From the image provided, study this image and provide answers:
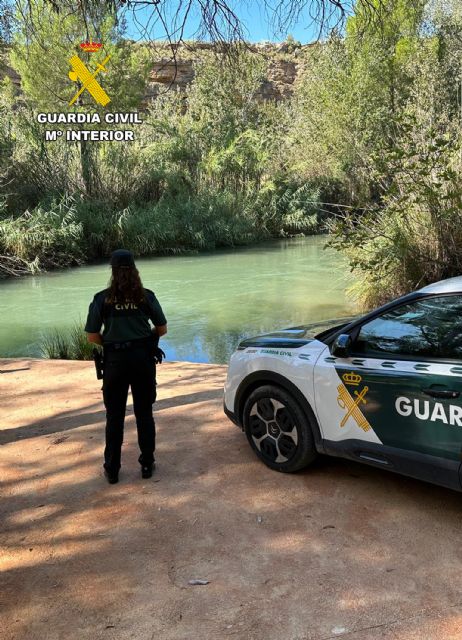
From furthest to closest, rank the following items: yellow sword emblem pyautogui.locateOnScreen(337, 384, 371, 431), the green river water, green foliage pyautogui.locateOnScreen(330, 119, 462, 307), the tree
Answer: the tree → the green river water → green foliage pyautogui.locateOnScreen(330, 119, 462, 307) → yellow sword emblem pyautogui.locateOnScreen(337, 384, 371, 431)

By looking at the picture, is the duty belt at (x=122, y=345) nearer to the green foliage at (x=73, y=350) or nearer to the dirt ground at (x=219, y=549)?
the dirt ground at (x=219, y=549)

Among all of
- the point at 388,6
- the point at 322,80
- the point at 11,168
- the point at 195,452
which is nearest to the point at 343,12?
the point at 388,6

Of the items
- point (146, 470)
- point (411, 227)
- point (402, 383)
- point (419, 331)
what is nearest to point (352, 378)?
point (402, 383)

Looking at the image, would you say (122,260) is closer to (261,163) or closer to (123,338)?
(123,338)

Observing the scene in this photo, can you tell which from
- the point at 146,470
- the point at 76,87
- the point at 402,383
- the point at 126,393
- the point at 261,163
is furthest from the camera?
the point at 76,87

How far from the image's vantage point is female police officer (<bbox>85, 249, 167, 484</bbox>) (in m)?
3.99

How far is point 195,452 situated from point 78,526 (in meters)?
1.35

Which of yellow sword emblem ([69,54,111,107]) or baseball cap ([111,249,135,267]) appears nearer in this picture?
baseball cap ([111,249,135,267])

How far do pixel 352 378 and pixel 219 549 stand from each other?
4.25ft

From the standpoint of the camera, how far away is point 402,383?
3.39 m

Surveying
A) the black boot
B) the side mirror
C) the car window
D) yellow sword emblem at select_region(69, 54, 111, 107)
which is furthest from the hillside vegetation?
the black boot

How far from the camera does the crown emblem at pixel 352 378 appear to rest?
11.9 ft

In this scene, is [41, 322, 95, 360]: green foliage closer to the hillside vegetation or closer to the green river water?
the green river water

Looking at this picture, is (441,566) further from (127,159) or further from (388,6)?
(127,159)
